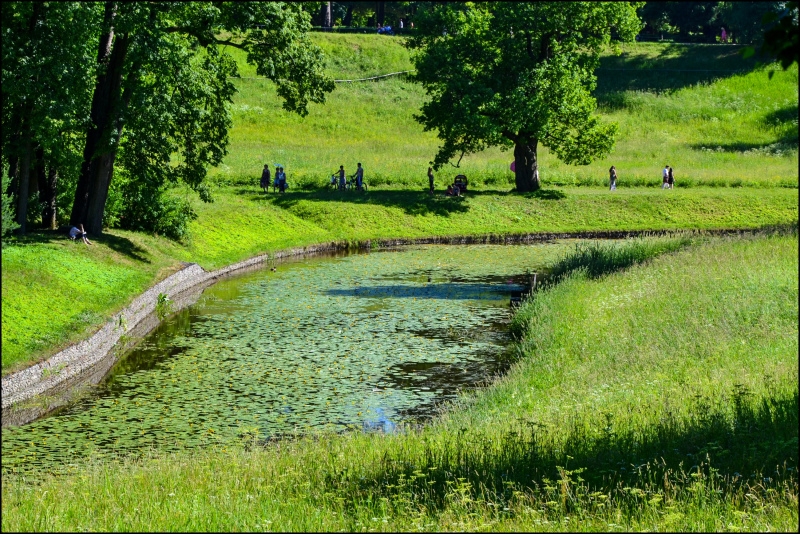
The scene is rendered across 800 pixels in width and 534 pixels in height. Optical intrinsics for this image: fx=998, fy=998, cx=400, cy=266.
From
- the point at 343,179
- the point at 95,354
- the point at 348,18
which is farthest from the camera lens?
the point at 348,18

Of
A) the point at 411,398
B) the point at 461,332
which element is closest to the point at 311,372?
the point at 411,398

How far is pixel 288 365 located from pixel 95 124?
15809 millimetres

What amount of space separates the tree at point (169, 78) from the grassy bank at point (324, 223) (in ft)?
9.34

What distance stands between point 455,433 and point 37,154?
82.8 ft

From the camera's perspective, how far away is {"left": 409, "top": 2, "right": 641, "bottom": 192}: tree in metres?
58.3

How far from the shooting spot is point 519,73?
2375 inches

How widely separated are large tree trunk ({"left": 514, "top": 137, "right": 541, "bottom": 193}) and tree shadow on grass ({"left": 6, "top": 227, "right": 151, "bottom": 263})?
3009cm

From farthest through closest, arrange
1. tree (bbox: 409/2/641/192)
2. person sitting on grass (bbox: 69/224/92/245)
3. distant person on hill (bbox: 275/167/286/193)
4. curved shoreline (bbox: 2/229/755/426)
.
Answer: distant person on hill (bbox: 275/167/286/193) < tree (bbox: 409/2/641/192) < person sitting on grass (bbox: 69/224/92/245) < curved shoreline (bbox: 2/229/755/426)

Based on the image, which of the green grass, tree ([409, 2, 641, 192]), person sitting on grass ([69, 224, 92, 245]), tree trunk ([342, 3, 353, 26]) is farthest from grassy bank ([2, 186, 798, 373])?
tree trunk ([342, 3, 353, 26])

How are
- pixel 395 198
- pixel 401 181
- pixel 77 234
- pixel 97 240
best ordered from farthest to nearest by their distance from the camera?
pixel 401 181 < pixel 395 198 < pixel 97 240 < pixel 77 234

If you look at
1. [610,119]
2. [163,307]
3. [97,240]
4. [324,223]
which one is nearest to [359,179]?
[324,223]

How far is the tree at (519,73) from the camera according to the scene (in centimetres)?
5834

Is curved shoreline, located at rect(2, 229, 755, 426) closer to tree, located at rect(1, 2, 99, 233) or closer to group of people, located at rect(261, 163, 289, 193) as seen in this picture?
tree, located at rect(1, 2, 99, 233)

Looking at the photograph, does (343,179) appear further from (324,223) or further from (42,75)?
(42,75)
